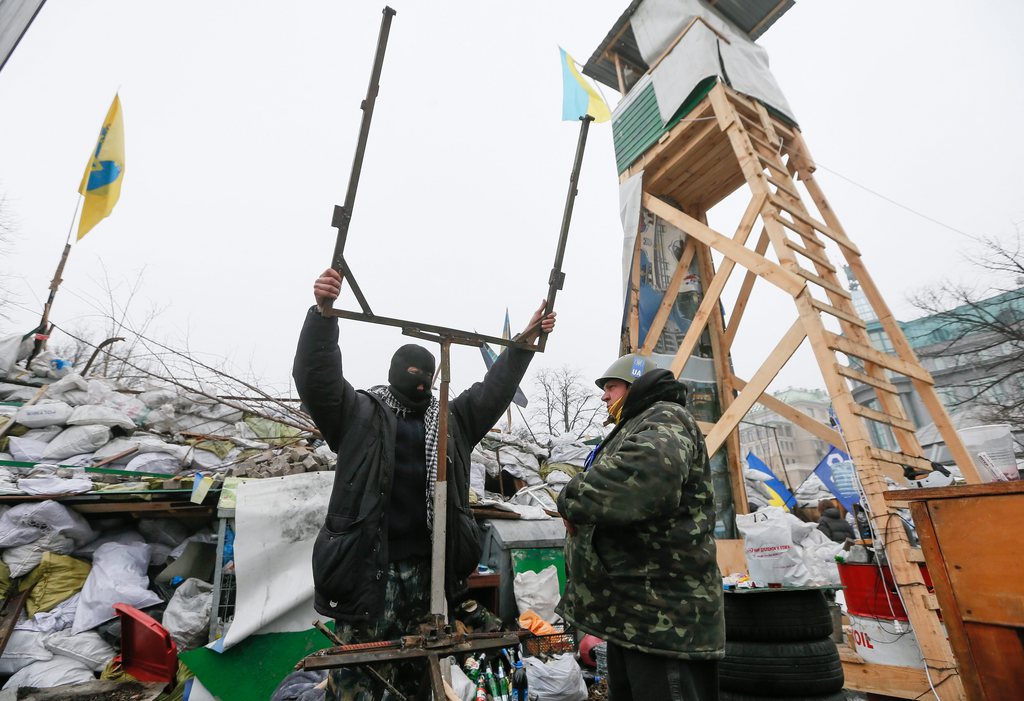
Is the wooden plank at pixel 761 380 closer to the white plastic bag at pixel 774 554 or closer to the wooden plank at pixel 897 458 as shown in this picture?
the white plastic bag at pixel 774 554

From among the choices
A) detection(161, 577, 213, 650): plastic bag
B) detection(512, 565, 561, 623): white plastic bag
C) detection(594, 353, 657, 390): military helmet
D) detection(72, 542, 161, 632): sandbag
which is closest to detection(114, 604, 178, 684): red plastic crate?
detection(161, 577, 213, 650): plastic bag

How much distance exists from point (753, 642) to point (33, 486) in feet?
22.3

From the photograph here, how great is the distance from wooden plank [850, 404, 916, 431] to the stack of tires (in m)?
1.42

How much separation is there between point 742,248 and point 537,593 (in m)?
4.16

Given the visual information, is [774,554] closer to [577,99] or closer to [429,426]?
[429,426]

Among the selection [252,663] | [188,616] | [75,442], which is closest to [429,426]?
[252,663]

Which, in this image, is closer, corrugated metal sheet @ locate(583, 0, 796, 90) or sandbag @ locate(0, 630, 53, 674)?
sandbag @ locate(0, 630, 53, 674)

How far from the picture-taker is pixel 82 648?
4191 mm

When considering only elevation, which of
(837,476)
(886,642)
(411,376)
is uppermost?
(837,476)

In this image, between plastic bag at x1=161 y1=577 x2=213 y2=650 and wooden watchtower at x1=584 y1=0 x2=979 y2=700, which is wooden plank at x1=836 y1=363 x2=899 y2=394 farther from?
plastic bag at x1=161 y1=577 x2=213 y2=650

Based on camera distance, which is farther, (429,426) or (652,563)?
(429,426)

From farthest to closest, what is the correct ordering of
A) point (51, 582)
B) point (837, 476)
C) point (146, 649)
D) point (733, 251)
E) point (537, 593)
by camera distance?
point (837, 476)
point (537, 593)
point (733, 251)
point (51, 582)
point (146, 649)

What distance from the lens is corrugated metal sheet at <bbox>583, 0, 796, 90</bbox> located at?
6.35m

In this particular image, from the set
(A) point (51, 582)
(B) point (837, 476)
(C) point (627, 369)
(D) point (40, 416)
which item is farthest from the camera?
(B) point (837, 476)
